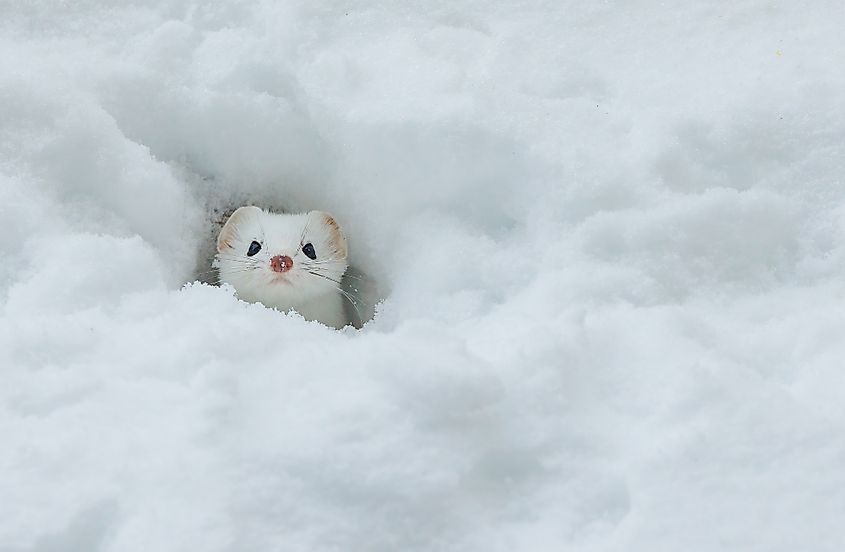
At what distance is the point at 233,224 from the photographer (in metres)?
3.22

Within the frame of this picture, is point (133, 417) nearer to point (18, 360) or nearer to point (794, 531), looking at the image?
point (18, 360)

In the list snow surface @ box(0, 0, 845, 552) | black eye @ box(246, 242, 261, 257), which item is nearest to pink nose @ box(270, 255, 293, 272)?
black eye @ box(246, 242, 261, 257)

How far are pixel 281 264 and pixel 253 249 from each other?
0.75 feet

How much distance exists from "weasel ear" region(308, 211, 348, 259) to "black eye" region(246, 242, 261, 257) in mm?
245

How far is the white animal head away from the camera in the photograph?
318 cm

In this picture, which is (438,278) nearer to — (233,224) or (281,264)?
(281,264)

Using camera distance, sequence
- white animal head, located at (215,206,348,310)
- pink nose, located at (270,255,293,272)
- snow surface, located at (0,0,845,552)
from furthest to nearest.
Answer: white animal head, located at (215,206,348,310) < pink nose, located at (270,255,293,272) < snow surface, located at (0,0,845,552)

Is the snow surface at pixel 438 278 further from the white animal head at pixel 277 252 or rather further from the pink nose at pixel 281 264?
the pink nose at pixel 281 264

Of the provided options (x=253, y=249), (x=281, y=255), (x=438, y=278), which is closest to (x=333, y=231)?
(x=281, y=255)

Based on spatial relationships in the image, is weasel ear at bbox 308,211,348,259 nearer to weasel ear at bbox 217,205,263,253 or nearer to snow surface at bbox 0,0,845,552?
snow surface at bbox 0,0,845,552

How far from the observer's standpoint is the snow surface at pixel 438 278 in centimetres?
171

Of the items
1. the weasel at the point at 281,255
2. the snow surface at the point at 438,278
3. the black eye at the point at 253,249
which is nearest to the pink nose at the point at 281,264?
the weasel at the point at 281,255

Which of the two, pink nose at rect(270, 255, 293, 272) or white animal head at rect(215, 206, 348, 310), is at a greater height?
white animal head at rect(215, 206, 348, 310)

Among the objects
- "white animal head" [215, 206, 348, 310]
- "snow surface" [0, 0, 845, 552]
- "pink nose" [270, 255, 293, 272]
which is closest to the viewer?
"snow surface" [0, 0, 845, 552]
